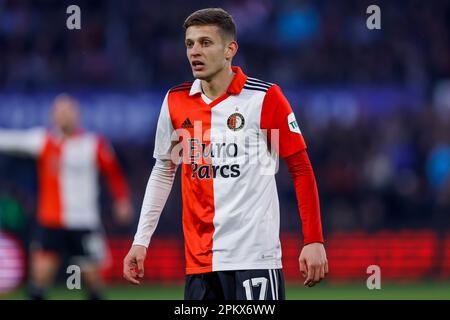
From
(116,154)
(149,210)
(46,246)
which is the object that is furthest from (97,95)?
(149,210)

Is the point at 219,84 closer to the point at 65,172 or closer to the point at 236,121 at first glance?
the point at 236,121

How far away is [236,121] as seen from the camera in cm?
521

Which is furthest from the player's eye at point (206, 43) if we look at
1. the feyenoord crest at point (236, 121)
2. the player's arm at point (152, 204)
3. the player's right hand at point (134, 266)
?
the player's right hand at point (134, 266)

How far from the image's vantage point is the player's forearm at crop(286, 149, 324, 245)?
5012 mm

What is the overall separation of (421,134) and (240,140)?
425 inches

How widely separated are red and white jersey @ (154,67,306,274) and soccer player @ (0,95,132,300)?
4654 mm

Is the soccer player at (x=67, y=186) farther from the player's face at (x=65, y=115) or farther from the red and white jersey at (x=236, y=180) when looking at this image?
the red and white jersey at (x=236, y=180)

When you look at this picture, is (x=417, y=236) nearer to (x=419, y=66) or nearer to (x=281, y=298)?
(x=419, y=66)

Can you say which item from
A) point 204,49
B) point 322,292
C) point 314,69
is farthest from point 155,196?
point 314,69

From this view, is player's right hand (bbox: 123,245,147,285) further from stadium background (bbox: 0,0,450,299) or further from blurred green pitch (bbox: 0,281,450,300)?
stadium background (bbox: 0,0,450,299)

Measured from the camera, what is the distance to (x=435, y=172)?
15.5 m

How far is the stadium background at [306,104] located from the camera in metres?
13.7

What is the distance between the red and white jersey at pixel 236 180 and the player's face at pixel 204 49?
18 cm

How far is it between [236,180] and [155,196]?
517 millimetres
